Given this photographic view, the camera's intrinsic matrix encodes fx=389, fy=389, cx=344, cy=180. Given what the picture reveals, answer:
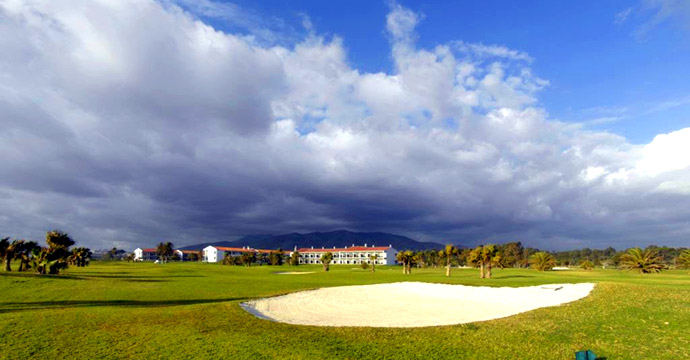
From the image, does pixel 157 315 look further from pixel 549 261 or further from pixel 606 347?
pixel 549 261

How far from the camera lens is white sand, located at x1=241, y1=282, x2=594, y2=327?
24688 millimetres

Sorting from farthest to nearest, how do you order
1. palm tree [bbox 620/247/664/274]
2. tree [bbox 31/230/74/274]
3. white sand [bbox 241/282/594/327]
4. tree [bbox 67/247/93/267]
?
tree [bbox 67/247/93/267], palm tree [bbox 620/247/664/274], tree [bbox 31/230/74/274], white sand [bbox 241/282/594/327]

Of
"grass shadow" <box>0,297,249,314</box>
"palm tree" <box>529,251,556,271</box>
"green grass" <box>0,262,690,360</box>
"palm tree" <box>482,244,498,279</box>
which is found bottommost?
"palm tree" <box>529,251,556,271</box>

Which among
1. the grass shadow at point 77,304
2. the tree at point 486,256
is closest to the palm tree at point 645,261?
the tree at point 486,256

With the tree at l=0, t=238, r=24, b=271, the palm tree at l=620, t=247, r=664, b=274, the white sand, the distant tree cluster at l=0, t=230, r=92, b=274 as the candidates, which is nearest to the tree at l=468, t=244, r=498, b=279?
the white sand

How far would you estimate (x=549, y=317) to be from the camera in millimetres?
24031

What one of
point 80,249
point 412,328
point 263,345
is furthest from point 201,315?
point 80,249

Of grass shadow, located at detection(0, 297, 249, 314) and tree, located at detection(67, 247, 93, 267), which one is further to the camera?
tree, located at detection(67, 247, 93, 267)

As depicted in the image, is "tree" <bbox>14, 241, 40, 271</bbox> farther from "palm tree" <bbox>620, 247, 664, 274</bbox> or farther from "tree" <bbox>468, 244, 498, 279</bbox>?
"palm tree" <bbox>620, 247, 664, 274</bbox>

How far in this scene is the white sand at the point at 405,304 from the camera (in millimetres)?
24688

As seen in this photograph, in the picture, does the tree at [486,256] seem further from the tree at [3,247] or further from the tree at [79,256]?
the tree at [79,256]

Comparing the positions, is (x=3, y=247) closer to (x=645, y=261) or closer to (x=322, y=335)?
(x=322, y=335)

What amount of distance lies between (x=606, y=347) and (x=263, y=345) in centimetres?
1457

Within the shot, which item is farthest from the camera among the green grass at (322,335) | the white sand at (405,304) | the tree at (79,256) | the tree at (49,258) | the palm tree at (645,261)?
the tree at (79,256)
